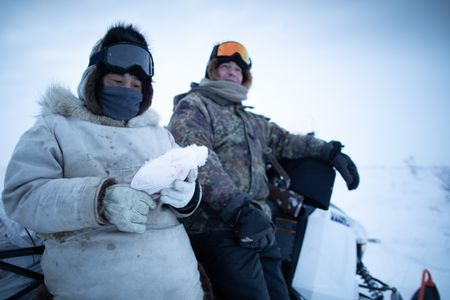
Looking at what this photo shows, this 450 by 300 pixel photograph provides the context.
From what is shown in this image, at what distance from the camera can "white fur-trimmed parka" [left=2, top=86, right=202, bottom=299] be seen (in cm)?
101

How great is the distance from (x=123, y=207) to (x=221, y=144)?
49.8 inches

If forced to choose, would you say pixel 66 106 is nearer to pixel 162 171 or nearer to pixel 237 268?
pixel 162 171

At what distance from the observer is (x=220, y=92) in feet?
7.82

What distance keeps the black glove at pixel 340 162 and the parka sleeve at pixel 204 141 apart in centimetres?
137

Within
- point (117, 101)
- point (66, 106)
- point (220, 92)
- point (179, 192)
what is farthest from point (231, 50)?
point (179, 192)

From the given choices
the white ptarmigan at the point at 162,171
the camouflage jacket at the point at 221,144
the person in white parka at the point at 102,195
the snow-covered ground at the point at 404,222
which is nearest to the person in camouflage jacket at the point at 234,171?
the camouflage jacket at the point at 221,144

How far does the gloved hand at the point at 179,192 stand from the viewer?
1.20 metres

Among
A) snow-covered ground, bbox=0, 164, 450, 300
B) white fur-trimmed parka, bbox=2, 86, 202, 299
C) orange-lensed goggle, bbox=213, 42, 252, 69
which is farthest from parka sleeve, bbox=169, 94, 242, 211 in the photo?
snow-covered ground, bbox=0, 164, 450, 300

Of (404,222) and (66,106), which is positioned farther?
(404,222)

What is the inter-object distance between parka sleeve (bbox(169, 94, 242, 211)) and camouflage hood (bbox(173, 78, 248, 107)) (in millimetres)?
192

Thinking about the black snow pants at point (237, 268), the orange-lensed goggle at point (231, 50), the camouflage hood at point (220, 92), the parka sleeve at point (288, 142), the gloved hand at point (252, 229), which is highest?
the orange-lensed goggle at point (231, 50)

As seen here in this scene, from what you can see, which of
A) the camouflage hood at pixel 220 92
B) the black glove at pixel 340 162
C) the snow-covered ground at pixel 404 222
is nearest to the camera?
the camouflage hood at pixel 220 92

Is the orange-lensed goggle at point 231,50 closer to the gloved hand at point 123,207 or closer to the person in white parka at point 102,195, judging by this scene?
the person in white parka at point 102,195

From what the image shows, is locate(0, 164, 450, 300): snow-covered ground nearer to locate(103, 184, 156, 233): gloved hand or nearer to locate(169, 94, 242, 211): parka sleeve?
locate(169, 94, 242, 211): parka sleeve
